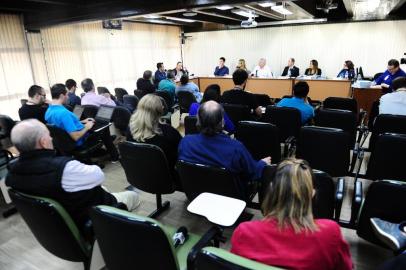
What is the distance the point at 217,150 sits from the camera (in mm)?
2098

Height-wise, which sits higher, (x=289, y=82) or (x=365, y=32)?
(x=365, y=32)

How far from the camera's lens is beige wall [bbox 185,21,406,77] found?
28.4 ft

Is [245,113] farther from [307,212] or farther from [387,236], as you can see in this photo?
[307,212]

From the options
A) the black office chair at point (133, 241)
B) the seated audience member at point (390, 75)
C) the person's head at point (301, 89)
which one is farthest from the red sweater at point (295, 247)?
the seated audience member at point (390, 75)

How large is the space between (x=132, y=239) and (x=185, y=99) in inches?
196

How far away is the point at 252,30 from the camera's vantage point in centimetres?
1047

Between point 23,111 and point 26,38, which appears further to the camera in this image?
point 26,38

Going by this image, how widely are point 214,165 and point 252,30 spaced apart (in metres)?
9.49

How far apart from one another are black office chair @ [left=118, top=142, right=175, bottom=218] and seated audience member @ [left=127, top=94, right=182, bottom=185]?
18 centimetres

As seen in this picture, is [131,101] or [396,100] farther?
[131,101]

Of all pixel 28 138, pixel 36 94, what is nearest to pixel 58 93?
pixel 36 94

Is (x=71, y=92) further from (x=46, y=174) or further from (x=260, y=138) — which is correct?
(x=46, y=174)

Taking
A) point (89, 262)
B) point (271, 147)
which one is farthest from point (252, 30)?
point (89, 262)

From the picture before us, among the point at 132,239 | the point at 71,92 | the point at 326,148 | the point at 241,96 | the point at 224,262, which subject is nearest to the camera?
the point at 224,262
